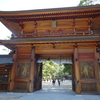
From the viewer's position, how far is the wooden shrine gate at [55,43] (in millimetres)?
8312

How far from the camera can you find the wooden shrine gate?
27.3 ft

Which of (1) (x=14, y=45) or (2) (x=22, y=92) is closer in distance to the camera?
(2) (x=22, y=92)

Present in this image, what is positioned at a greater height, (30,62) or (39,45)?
(39,45)

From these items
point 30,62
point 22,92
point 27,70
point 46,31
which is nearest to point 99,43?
point 46,31

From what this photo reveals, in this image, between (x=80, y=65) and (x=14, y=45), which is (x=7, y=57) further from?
(x=80, y=65)

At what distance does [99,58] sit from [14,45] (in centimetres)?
863

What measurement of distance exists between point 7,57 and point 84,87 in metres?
9.60

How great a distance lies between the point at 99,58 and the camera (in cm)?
840

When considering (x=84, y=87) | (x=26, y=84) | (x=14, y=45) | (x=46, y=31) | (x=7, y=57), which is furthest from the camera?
(x=7, y=57)

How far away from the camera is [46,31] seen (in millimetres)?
10453

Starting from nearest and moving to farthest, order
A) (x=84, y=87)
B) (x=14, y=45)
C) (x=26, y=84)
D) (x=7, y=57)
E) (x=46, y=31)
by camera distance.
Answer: (x=84, y=87)
(x=26, y=84)
(x=14, y=45)
(x=46, y=31)
(x=7, y=57)

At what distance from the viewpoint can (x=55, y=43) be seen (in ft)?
29.8

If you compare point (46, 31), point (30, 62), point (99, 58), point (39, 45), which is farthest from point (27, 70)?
point (99, 58)

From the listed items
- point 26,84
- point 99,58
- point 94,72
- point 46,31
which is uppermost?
point 46,31
